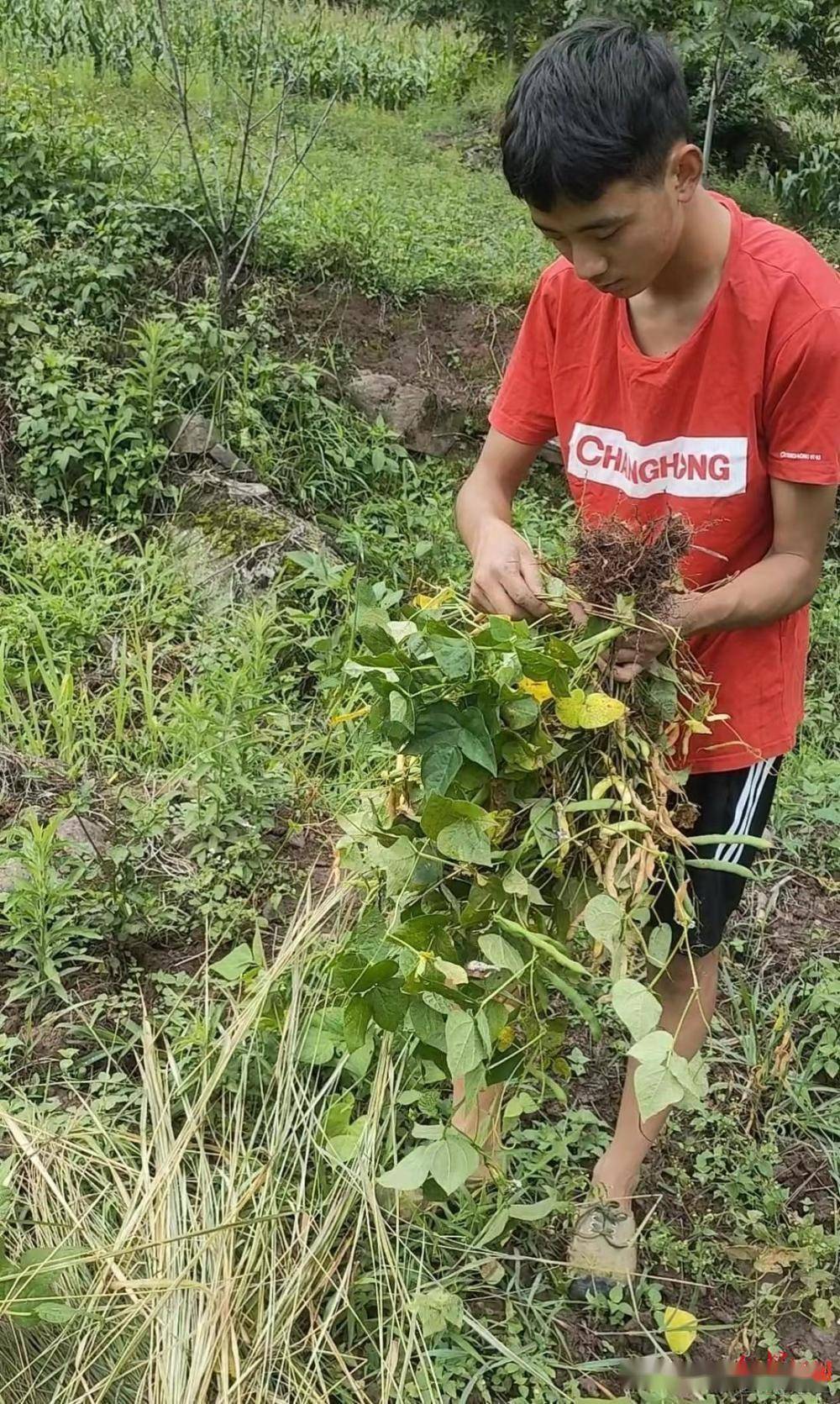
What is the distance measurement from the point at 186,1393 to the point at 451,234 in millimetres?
4516

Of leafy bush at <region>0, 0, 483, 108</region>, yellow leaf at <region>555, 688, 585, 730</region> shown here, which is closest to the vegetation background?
leafy bush at <region>0, 0, 483, 108</region>

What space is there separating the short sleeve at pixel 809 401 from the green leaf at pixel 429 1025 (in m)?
0.82

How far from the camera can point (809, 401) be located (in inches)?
53.7

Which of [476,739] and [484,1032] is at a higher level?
[476,739]

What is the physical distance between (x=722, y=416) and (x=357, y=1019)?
3.04 feet

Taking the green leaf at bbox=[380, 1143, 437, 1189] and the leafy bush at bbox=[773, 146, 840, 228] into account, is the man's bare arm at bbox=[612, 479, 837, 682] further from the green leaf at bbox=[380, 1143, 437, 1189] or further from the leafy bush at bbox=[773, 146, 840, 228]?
the leafy bush at bbox=[773, 146, 840, 228]

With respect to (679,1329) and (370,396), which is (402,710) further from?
(370,396)

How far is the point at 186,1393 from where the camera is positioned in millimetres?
1467

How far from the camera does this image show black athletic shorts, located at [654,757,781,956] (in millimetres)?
1614

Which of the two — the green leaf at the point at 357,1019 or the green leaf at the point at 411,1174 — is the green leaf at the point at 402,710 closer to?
the green leaf at the point at 357,1019

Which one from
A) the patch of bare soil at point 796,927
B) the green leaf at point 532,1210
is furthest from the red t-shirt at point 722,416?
the patch of bare soil at point 796,927

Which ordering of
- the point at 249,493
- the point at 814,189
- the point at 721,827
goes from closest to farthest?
the point at 721,827 → the point at 249,493 → the point at 814,189

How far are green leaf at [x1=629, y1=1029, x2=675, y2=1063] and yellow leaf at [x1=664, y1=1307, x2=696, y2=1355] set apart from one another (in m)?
0.77

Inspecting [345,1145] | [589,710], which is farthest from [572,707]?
[345,1145]
